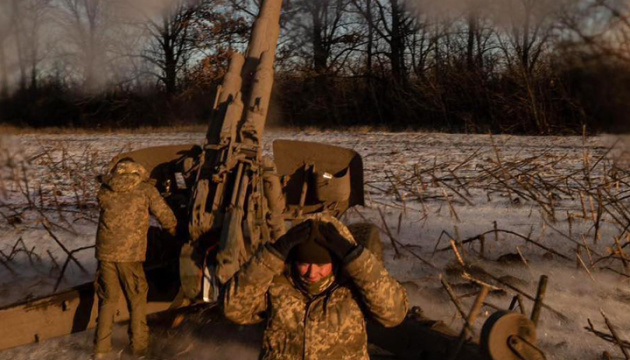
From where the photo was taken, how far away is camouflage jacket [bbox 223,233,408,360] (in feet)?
8.16

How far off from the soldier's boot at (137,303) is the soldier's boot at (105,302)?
6 centimetres

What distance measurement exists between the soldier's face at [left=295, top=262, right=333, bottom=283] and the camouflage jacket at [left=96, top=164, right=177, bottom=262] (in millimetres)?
1918

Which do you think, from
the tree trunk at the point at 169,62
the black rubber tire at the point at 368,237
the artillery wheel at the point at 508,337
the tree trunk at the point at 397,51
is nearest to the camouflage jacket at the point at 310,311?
the artillery wheel at the point at 508,337

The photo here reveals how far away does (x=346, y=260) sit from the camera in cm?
237

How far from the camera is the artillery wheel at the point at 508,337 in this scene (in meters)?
2.61

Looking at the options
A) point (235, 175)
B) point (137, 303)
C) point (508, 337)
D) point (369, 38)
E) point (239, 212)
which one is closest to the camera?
Result: point (508, 337)

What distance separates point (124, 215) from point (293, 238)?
200 centimetres

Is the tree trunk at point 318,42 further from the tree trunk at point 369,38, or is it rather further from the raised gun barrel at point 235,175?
the raised gun barrel at point 235,175

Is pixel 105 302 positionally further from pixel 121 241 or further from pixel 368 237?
pixel 368 237

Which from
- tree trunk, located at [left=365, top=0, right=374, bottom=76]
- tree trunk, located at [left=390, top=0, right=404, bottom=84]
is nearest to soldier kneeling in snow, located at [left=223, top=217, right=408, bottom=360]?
tree trunk, located at [left=390, top=0, right=404, bottom=84]

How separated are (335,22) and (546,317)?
615 inches

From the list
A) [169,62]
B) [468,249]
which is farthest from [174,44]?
[468,249]

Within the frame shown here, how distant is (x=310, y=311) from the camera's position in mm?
2543

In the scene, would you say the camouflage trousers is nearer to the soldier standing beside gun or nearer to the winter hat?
the soldier standing beside gun
